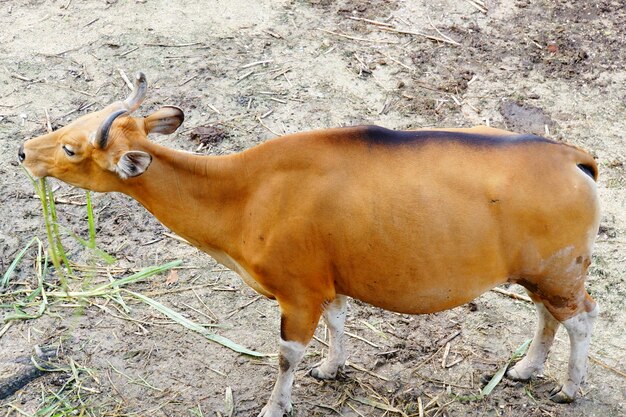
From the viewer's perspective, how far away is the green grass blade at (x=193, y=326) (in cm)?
655

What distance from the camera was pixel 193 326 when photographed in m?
6.76

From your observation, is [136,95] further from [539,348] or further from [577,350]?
[577,350]

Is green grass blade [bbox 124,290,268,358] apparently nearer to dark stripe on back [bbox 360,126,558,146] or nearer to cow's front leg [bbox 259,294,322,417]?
cow's front leg [bbox 259,294,322,417]

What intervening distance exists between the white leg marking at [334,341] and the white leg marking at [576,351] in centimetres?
159

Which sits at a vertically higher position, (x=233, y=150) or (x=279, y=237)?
(x=279, y=237)

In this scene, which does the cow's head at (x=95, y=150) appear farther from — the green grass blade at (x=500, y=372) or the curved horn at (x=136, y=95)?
the green grass blade at (x=500, y=372)

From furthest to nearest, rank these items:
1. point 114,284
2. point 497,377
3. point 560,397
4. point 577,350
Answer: point 114,284 < point 497,377 < point 560,397 < point 577,350

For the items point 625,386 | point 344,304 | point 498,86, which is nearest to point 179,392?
point 344,304

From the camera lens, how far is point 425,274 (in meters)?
5.21

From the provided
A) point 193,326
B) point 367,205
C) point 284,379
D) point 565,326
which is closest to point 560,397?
point 565,326

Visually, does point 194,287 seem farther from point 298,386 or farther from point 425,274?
point 425,274

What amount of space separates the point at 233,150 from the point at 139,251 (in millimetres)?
1642

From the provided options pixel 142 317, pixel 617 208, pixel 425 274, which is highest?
pixel 425 274

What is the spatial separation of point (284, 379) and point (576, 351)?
2.10 metres
